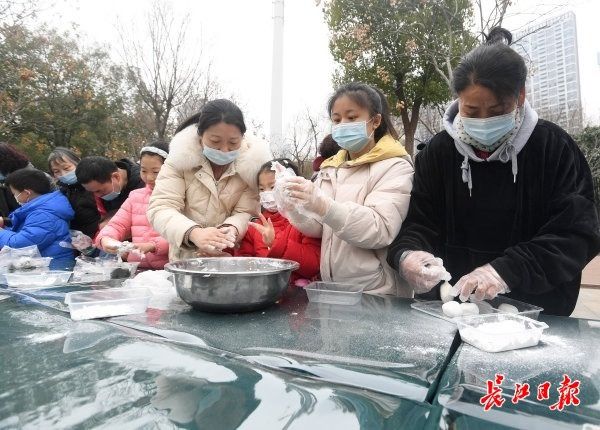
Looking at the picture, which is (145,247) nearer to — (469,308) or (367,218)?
(367,218)

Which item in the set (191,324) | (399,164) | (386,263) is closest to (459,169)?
(399,164)

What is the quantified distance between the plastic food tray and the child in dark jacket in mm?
2165

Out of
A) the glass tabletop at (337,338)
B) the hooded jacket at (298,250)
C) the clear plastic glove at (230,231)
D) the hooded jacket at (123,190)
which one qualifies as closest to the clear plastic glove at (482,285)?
the glass tabletop at (337,338)

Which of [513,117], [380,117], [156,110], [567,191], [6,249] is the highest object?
[156,110]

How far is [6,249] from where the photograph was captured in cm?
230

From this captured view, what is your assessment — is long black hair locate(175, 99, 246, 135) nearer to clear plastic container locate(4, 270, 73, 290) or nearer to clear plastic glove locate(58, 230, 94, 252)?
clear plastic container locate(4, 270, 73, 290)

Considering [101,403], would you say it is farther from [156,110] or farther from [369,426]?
[156,110]

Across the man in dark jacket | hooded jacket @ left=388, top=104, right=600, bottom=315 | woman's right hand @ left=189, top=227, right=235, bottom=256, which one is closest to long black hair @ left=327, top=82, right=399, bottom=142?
hooded jacket @ left=388, top=104, right=600, bottom=315

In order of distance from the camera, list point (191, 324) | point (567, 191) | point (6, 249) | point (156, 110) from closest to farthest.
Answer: point (191, 324) → point (567, 191) → point (6, 249) → point (156, 110)

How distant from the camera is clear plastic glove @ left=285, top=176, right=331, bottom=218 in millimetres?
1483

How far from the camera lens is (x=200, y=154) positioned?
6.77 ft

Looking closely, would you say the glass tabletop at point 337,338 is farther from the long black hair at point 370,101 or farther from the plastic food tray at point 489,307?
the long black hair at point 370,101

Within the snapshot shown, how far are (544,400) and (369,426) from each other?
1.13ft

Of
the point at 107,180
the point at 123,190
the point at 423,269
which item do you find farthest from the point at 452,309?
the point at 123,190
